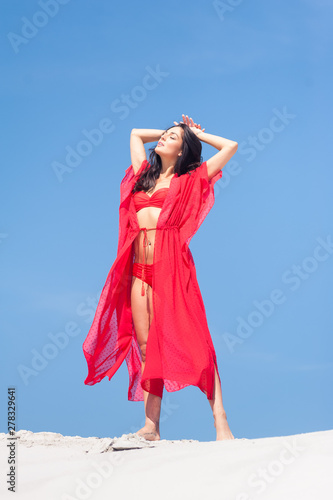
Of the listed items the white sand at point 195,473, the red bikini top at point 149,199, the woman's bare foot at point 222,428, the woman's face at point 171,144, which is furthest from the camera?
the woman's face at point 171,144

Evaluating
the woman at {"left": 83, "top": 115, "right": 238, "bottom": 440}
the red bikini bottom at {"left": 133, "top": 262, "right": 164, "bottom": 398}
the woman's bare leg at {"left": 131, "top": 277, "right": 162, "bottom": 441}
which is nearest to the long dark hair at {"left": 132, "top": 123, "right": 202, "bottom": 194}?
the woman at {"left": 83, "top": 115, "right": 238, "bottom": 440}

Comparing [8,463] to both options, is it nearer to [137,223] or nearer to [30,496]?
[30,496]

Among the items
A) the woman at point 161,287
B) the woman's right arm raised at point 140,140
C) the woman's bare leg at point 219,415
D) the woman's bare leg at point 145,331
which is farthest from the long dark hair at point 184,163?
the woman's bare leg at point 219,415

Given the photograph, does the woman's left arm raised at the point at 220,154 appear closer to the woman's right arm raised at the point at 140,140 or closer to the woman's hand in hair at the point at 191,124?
the woman's hand in hair at the point at 191,124

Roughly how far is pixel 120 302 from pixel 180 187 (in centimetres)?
97

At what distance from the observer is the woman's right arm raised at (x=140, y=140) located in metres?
4.89

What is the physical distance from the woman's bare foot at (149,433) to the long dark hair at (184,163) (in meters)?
1.75

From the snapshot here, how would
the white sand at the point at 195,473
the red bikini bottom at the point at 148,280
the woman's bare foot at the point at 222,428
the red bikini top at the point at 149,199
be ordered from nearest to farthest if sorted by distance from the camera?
the white sand at the point at 195,473 → the woman's bare foot at the point at 222,428 → the red bikini bottom at the point at 148,280 → the red bikini top at the point at 149,199

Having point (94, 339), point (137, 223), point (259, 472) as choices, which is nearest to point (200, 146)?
point (137, 223)

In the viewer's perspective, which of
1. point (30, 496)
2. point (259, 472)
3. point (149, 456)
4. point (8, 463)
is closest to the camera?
point (259, 472)

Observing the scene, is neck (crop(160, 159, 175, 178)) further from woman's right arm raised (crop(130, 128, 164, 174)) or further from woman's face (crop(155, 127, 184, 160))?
woman's right arm raised (crop(130, 128, 164, 174))

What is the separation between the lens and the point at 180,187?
4.52 m

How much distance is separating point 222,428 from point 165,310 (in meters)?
0.87

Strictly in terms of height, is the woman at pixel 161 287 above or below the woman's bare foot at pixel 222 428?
above
